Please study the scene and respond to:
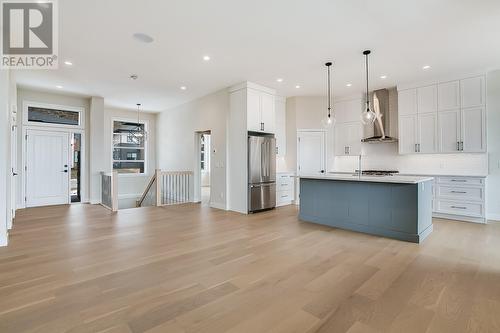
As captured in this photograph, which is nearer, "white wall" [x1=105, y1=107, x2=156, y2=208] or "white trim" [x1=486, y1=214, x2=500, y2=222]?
"white trim" [x1=486, y1=214, x2=500, y2=222]

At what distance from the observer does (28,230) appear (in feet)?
14.4

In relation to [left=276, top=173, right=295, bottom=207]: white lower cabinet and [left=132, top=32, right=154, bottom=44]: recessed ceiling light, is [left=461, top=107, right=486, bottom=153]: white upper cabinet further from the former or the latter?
[left=132, top=32, right=154, bottom=44]: recessed ceiling light

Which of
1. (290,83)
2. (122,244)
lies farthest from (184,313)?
(290,83)

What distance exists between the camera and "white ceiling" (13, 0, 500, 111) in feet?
10.1

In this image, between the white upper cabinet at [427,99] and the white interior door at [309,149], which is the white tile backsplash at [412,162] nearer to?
the white interior door at [309,149]

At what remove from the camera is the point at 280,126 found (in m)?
7.31

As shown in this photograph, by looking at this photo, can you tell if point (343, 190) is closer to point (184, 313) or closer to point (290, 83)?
point (290, 83)

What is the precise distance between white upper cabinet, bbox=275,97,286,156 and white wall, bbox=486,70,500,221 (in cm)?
449

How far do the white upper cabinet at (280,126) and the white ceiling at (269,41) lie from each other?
1197 mm

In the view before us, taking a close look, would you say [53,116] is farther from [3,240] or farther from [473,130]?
[473,130]

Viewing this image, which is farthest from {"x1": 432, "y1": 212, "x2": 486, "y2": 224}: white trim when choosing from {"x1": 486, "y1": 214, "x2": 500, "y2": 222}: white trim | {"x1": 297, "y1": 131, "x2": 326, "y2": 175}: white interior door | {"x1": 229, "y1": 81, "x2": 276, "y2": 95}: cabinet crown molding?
{"x1": 229, "y1": 81, "x2": 276, "y2": 95}: cabinet crown molding

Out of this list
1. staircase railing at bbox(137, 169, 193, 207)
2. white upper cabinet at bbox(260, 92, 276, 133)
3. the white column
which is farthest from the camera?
staircase railing at bbox(137, 169, 193, 207)

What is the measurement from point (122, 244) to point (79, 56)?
3.43 metres

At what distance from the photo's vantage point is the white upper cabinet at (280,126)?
7233 millimetres
